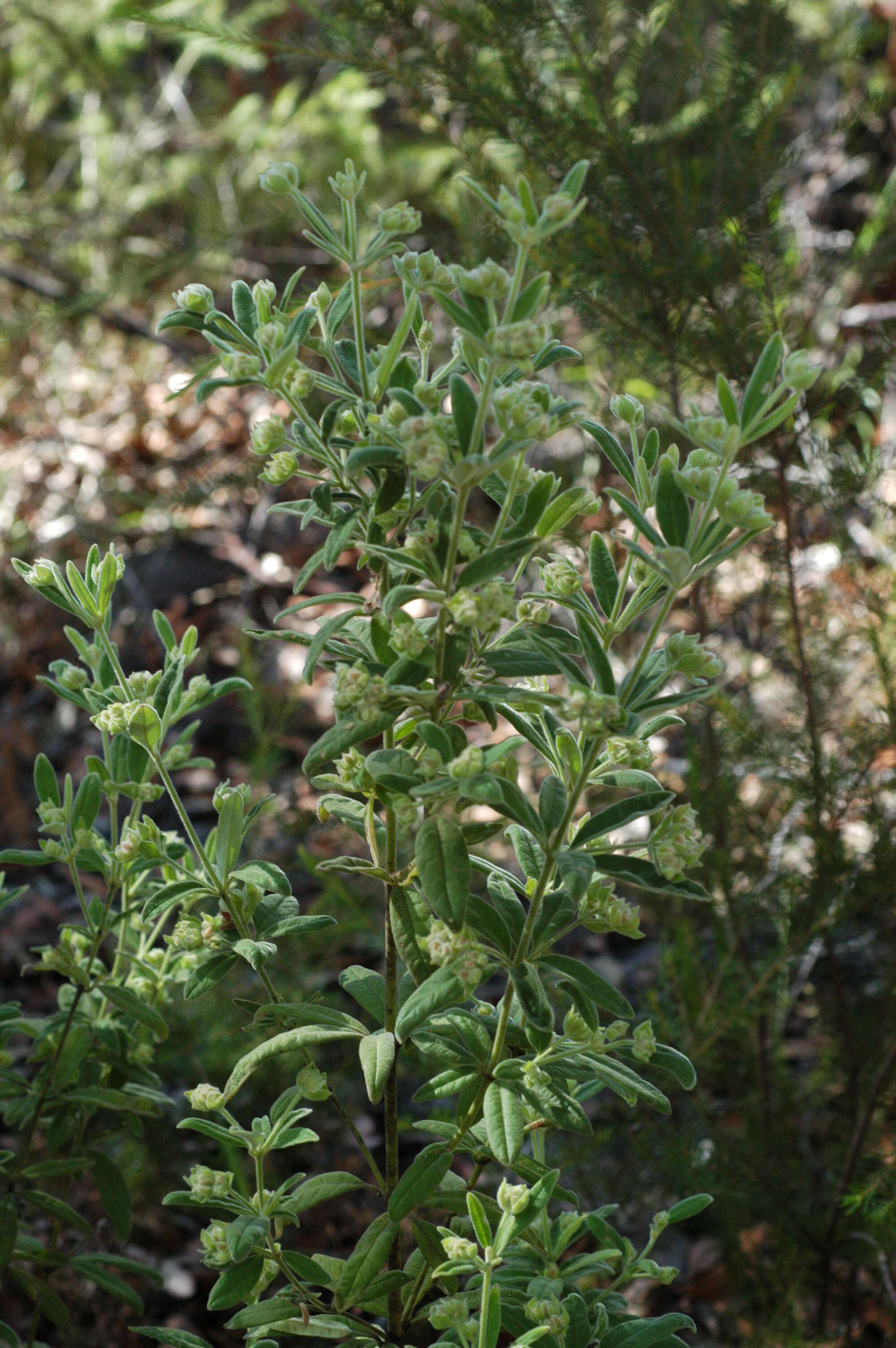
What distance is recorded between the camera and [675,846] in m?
0.93

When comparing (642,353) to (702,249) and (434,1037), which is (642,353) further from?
(434,1037)

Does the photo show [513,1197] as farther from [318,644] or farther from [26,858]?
[26,858]

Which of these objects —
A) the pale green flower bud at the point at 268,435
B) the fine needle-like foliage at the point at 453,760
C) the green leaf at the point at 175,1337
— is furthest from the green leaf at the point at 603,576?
the green leaf at the point at 175,1337

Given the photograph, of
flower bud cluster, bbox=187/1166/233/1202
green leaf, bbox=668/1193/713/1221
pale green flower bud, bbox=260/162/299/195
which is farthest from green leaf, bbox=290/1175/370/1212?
pale green flower bud, bbox=260/162/299/195

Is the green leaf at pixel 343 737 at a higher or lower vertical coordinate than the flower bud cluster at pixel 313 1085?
higher

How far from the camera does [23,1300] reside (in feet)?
6.91

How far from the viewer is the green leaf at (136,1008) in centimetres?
135

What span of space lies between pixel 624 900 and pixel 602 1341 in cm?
47

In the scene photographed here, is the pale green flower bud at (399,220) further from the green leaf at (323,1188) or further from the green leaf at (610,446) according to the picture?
the green leaf at (323,1188)

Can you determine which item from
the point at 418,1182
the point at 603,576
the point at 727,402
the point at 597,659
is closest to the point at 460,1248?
the point at 418,1182

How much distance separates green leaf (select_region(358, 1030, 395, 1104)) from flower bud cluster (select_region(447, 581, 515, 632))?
1.38 feet

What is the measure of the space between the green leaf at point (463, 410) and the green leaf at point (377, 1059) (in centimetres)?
57

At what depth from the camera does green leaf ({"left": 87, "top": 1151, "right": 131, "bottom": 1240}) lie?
57.1 inches

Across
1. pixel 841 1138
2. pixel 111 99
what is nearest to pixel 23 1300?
pixel 841 1138
